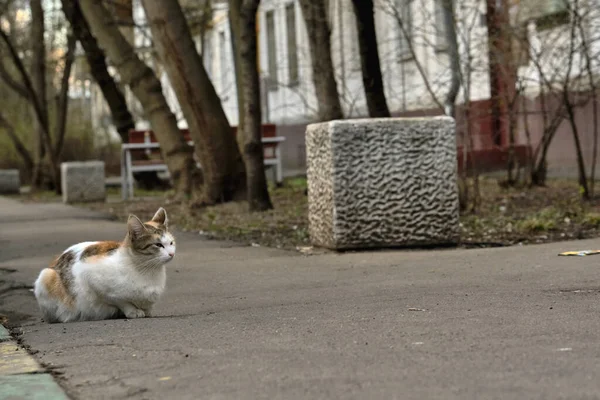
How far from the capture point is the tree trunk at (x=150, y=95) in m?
19.6

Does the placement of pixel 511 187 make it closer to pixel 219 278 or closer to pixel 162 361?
pixel 219 278

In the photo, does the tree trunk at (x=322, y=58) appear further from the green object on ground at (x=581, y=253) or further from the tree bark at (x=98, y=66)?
the tree bark at (x=98, y=66)

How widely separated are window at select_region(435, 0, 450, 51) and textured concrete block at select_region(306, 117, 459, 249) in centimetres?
439

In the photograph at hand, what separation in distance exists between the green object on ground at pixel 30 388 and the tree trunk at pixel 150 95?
573 inches

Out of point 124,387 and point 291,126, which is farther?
point 291,126

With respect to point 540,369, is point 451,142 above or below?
above

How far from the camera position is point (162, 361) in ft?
17.4

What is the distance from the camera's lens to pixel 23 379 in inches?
198

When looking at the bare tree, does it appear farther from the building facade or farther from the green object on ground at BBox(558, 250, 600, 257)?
the green object on ground at BBox(558, 250, 600, 257)

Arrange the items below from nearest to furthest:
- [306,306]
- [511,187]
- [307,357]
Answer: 1. [307,357]
2. [306,306]
3. [511,187]

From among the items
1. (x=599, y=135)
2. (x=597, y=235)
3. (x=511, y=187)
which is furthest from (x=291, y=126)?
(x=597, y=235)

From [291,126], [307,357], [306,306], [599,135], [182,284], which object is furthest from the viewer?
[291,126]

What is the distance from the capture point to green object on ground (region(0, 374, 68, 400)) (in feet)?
15.2

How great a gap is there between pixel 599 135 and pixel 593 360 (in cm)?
1642
